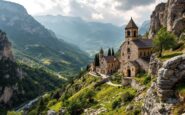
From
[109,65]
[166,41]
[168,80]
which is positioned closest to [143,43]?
[109,65]

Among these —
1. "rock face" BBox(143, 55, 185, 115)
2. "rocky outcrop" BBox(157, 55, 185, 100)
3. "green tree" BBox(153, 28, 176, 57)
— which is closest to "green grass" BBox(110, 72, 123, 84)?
"green tree" BBox(153, 28, 176, 57)

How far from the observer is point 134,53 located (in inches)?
4865

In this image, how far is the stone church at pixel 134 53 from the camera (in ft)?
374

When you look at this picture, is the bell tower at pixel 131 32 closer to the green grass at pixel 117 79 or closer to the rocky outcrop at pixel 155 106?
the green grass at pixel 117 79

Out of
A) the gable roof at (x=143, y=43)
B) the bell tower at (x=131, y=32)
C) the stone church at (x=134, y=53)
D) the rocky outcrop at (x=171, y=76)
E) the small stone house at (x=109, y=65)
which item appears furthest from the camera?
the small stone house at (x=109, y=65)

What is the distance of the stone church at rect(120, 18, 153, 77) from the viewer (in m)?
114

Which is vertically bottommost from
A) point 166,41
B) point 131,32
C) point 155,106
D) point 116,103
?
point 116,103

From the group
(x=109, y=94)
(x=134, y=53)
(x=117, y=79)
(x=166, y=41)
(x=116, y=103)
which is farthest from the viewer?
(x=117, y=79)

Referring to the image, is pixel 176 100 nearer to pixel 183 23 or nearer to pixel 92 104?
pixel 92 104

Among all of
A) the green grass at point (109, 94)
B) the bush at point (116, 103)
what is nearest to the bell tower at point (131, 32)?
the green grass at point (109, 94)

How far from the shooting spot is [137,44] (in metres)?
124

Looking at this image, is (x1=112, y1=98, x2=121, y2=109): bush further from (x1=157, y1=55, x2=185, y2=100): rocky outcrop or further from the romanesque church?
(x1=157, y1=55, x2=185, y2=100): rocky outcrop

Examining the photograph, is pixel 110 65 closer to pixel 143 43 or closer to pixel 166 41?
pixel 143 43

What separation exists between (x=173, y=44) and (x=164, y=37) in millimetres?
3742
